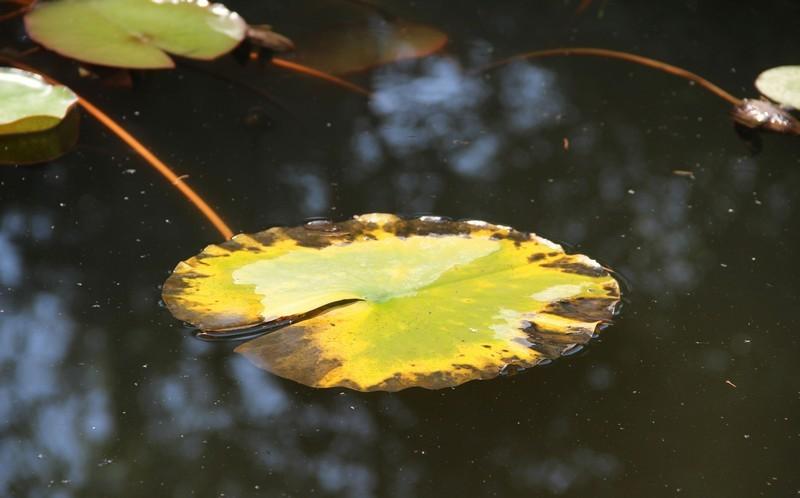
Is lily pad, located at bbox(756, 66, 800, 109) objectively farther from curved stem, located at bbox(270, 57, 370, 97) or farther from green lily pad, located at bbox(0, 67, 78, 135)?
green lily pad, located at bbox(0, 67, 78, 135)

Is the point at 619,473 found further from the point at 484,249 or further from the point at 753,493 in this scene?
the point at 484,249

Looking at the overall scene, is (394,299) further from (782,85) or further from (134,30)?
(782,85)

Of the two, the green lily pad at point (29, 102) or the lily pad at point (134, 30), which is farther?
the lily pad at point (134, 30)

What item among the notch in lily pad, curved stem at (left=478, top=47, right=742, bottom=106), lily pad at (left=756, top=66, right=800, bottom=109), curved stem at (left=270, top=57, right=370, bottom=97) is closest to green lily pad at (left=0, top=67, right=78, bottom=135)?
the notch in lily pad

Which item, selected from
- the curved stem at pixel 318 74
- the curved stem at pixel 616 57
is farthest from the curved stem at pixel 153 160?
the curved stem at pixel 616 57

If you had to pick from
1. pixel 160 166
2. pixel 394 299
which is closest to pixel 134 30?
pixel 160 166

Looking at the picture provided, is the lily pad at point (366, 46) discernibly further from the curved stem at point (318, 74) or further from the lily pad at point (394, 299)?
the lily pad at point (394, 299)
